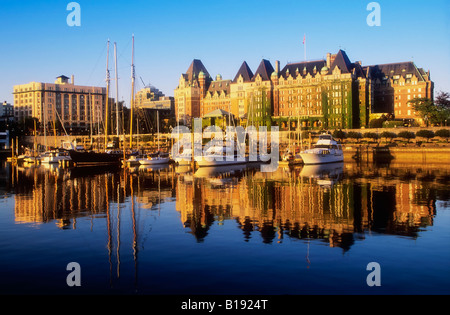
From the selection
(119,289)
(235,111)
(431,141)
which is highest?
(235,111)

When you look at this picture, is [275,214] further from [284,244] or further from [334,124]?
[334,124]

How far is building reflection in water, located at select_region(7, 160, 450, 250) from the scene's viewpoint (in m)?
23.1

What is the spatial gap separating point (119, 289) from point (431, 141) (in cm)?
8731

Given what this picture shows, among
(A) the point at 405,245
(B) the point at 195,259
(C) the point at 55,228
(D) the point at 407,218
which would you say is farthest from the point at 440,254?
(C) the point at 55,228

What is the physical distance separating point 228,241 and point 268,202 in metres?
11.3

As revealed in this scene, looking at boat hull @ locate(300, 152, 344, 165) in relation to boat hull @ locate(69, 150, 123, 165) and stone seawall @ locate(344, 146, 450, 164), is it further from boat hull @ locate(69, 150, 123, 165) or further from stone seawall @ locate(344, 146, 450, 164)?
boat hull @ locate(69, 150, 123, 165)

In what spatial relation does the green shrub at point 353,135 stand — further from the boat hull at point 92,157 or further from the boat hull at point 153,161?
the boat hull at point 92,157

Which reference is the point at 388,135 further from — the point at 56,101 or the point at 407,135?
the point at 56,101

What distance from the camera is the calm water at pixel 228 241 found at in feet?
49.1

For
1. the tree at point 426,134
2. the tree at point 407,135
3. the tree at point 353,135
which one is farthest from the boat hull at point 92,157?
the tree at point 426,134

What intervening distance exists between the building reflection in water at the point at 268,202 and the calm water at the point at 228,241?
9cm

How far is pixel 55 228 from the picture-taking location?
78.3 feet

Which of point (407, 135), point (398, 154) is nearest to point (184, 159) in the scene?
point (398, 154)

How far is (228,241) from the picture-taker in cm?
2036
